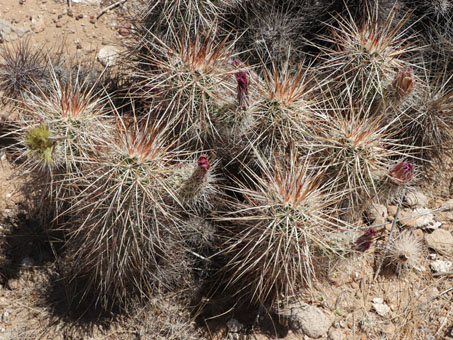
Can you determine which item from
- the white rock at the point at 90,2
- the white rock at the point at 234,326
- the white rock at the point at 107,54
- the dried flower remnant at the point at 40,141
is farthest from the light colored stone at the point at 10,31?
the white rock at the point at 234,326

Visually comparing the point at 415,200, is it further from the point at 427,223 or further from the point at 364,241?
the point at 364,241

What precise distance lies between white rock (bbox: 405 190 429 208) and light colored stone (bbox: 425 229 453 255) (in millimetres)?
259

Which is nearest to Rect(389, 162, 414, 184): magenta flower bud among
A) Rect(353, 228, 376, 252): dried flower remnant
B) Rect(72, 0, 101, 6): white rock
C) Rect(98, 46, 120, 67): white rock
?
Rect(353, 228, 376, 252): dried flower remnant

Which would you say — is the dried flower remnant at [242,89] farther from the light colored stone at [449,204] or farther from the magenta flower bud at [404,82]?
the light colored stone at [449,204]

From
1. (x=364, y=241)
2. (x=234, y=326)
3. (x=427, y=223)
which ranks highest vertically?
(x=364, y=241)

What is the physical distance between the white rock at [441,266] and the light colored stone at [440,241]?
0.08 m

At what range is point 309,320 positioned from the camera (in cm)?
289

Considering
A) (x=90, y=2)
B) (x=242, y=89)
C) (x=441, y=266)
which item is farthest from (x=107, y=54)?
(x=441, y=266)

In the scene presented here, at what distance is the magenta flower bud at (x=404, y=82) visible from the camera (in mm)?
2742

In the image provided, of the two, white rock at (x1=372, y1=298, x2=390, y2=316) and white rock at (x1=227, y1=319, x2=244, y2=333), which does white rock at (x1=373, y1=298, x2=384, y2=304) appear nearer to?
white rock at (x1=372, y1=298, x2=390, y2=316)

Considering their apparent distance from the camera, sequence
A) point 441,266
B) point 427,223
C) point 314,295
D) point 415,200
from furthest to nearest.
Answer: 1. point 415,200
2. point 427,223
3. point 441,266
4. point 314,295

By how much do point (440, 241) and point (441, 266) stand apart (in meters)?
0.19

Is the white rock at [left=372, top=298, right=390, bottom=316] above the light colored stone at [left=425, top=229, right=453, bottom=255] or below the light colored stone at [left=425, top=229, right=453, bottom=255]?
below

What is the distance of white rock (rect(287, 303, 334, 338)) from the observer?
2877 millimetres
